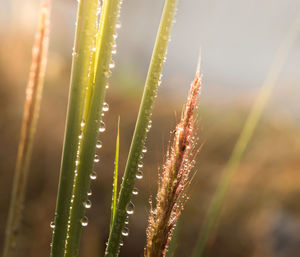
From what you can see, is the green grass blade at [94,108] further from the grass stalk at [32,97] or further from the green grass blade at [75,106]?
the grass stalk at [32,97]

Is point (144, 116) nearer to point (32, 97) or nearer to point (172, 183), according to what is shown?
point (172, 183)

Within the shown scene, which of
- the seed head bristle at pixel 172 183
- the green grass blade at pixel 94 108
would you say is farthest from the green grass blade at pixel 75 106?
the seed head bristle at pixel 172 183

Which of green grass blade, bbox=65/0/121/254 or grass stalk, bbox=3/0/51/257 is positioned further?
grass stalk, bbox=3/0/51/257

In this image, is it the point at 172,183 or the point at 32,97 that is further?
the point at 32,97

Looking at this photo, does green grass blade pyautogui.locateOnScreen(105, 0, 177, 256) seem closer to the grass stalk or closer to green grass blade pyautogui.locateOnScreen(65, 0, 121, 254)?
green grass blade pyautogui.locateOnScreen(65, 0, 121, 254)

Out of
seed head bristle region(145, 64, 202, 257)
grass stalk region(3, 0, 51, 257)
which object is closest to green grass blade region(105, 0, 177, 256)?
seed head bristle region(145, 64, 202, 257)

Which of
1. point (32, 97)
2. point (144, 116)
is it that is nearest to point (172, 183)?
point (144, 116)
